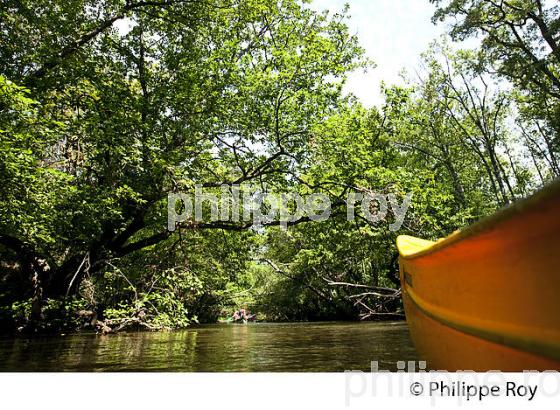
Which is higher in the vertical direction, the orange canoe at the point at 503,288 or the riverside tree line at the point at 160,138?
the riverside tree line at the point at 160,138

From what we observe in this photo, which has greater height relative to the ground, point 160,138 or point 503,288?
point 160,138

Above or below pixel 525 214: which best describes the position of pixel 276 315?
below

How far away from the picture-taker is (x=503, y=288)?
191cm

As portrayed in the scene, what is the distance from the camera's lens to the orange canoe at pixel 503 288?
5.10 ft

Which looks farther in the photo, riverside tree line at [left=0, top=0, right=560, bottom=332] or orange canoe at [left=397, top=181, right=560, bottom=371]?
riverside tree line at [left=0, top=0, right=560, bottom=332]

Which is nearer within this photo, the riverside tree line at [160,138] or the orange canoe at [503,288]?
the orange canoe at [503,288]

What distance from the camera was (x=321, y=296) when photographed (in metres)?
24.6

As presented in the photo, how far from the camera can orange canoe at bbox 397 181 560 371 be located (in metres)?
1.55

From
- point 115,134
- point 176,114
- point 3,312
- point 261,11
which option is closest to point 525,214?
point 115,134

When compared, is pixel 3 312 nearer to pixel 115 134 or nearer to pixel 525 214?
pixel 115 134

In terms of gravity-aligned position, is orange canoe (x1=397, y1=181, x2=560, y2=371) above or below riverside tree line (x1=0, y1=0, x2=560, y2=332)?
below

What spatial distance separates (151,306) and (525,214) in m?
11.6

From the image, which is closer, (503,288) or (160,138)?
(503,288)
